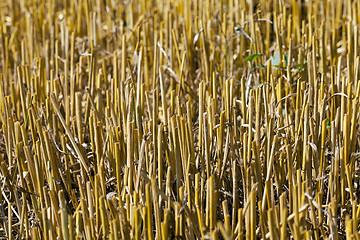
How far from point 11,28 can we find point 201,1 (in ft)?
3.08

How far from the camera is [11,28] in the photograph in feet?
7.91

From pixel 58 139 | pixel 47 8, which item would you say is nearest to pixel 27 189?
pixel 58 139

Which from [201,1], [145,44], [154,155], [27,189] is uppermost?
[201,1]

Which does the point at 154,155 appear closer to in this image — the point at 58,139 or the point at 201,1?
the point at 58,139

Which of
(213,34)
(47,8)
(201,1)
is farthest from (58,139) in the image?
(47,8)

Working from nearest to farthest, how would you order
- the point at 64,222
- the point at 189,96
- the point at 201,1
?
the point at 64,222 → the point at 189,96 → the point at 201,1

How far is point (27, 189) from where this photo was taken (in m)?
1.26

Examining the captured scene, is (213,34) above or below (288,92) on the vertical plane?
above

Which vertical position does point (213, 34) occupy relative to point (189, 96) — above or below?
above

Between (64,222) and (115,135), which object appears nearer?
(64,222)

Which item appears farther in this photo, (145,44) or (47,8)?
(47,8)

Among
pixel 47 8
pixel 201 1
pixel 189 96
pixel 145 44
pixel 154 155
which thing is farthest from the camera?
pixel 47 8

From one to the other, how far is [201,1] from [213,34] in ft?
0.98

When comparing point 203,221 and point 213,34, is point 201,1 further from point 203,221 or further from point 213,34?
point 203,221
